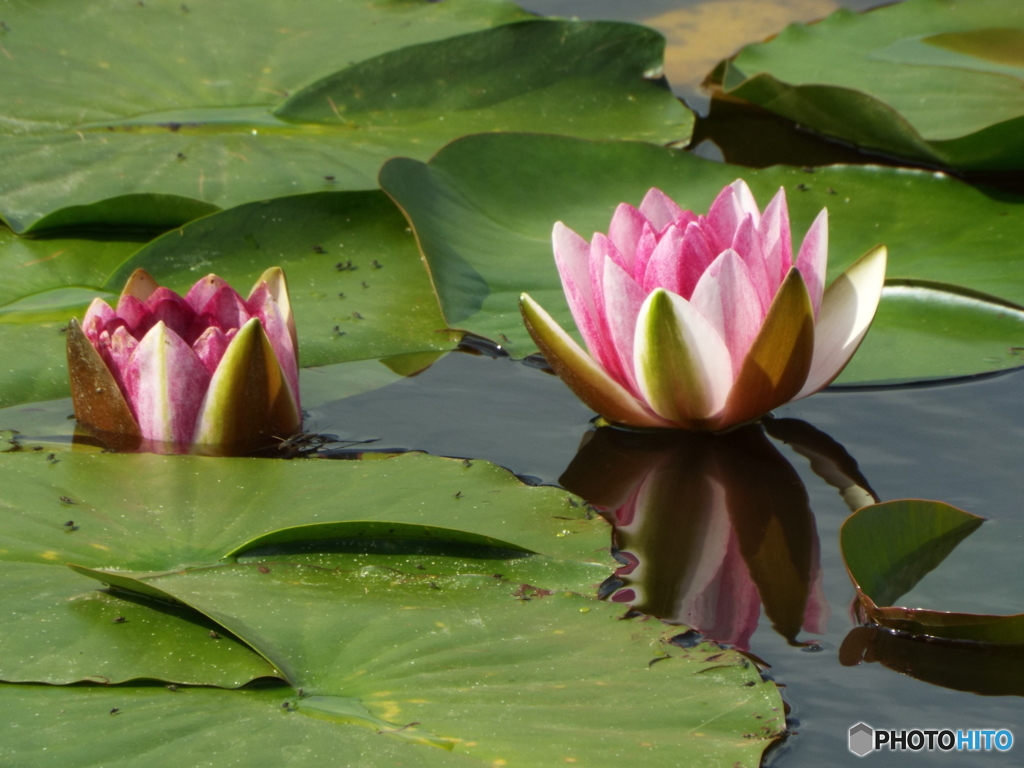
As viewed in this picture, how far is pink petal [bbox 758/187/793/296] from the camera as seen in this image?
1.79 m

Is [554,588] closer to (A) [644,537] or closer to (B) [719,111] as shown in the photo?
(A) [644,537]

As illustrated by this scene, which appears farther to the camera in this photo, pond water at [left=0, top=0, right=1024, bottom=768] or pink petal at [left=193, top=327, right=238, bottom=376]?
pink petal at [left=193, top=327, right=238, bottom=376]

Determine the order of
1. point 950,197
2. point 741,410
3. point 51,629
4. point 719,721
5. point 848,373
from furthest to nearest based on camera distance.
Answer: point 950,197
point 848,373
point 741,410
point 51,629
point 719,721

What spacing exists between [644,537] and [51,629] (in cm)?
85

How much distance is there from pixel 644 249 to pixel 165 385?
82cm

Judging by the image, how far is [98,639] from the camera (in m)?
1.34

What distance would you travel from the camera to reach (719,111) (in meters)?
3.15

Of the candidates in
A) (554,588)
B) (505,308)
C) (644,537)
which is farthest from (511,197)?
(554,588)

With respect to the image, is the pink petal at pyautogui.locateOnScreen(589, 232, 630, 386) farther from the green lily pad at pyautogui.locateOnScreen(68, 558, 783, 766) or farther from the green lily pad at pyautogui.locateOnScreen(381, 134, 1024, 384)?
the green lily pad at pyautogui.locateOnScreen(68, 558, 783, 766)

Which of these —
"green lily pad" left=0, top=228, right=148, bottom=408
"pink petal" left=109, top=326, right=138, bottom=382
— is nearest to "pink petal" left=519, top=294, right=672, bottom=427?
"pink petal" left=109, top=326, right=138, bottom=382

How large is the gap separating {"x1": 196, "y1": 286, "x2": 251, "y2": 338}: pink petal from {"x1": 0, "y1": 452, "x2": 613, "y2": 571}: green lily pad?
10.8 inches

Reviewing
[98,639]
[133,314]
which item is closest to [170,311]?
[133,314]

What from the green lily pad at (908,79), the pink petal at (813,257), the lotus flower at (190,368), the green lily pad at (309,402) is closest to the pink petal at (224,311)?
the lotus flower at (190,368)

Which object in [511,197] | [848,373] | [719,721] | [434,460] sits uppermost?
[511,197]
